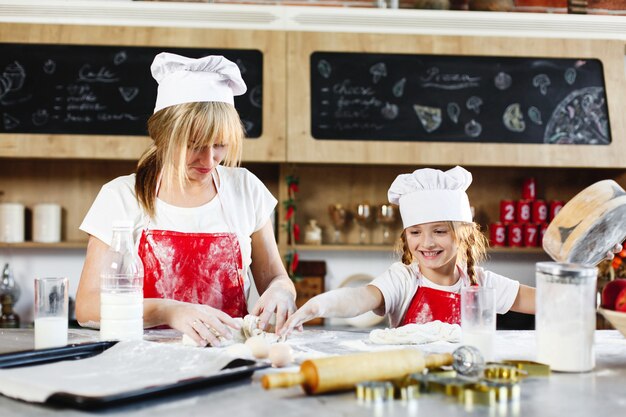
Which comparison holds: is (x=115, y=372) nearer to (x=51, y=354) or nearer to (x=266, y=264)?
(x=51, y=354)

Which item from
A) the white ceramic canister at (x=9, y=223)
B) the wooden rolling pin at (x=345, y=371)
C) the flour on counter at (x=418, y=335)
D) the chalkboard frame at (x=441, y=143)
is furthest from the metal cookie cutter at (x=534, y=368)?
the white ceramic canister at (x=9, y=223)

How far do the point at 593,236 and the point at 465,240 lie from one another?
2.61 feet

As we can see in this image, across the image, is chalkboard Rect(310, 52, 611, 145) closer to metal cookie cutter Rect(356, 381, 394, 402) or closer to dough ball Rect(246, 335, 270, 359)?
dough ball Rect(246, 335, 270, 359)

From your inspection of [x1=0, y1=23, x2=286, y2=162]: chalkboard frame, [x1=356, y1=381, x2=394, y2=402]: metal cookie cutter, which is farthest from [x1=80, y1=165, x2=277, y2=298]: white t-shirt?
[x1=0, y1=23, x2=286, y2=162]: chalkboard frame

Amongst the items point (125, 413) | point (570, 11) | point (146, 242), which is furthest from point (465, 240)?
point (570, 11)

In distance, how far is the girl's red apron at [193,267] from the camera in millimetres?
2072

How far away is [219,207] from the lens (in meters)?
2.16

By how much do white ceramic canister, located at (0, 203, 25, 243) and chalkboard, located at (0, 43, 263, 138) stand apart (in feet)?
1.52

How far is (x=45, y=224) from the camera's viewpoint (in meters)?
3.65

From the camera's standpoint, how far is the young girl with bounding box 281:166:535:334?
2.13 m

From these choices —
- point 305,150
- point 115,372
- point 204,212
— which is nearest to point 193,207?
point 204,212

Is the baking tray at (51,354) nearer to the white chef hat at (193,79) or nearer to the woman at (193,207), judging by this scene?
the woman at (193,207)

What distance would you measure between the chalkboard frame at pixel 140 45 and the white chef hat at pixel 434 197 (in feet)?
4.52

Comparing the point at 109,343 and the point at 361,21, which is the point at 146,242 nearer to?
the point at 109,343
